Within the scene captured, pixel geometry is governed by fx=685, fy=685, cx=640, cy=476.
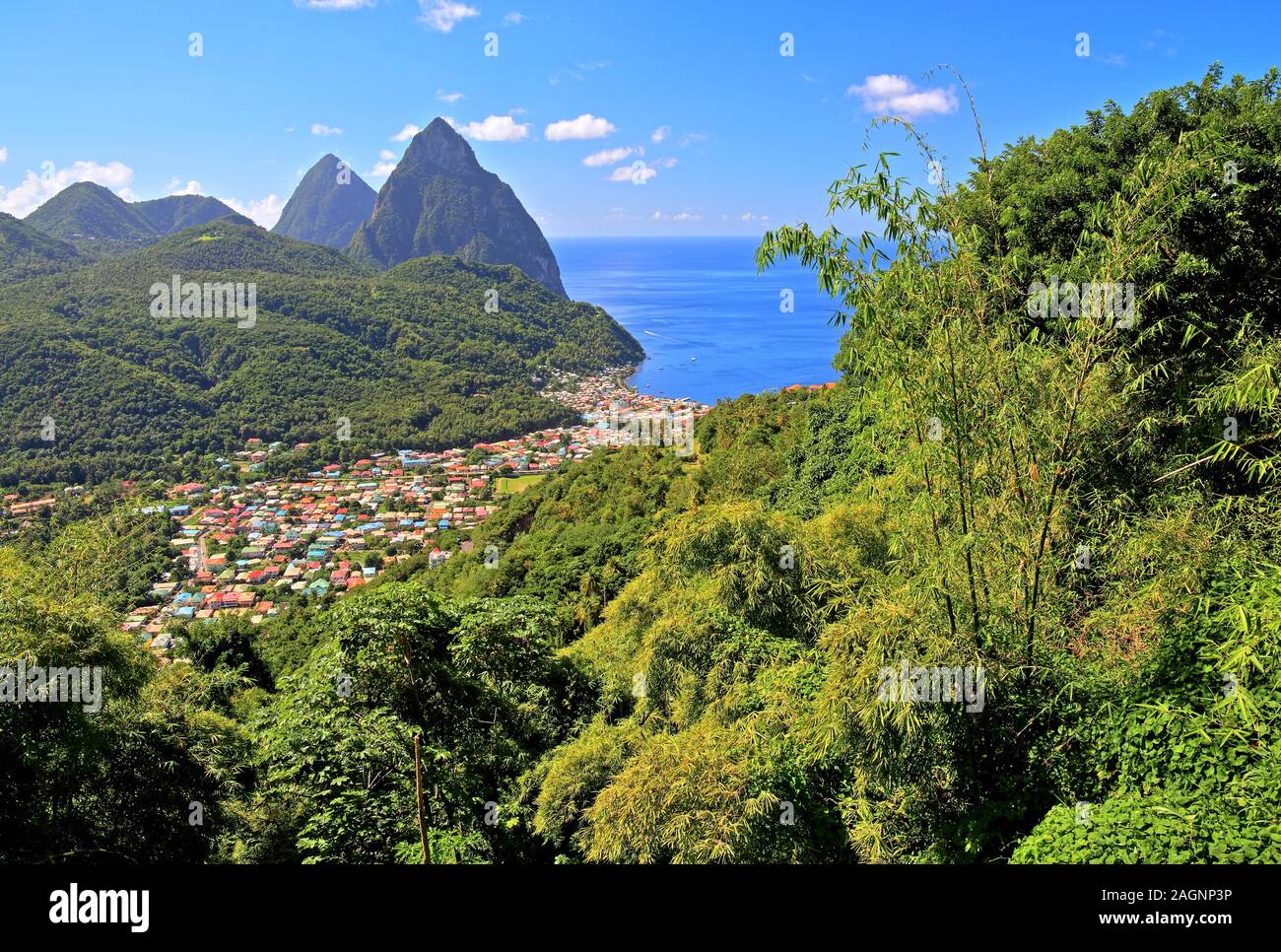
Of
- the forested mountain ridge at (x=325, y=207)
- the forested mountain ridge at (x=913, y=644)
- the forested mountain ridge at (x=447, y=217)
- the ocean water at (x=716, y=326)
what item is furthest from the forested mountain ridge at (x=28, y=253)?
the forested mountain ridge at (x=913, y=644)

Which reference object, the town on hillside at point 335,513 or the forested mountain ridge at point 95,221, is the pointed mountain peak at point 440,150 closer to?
the forested mountain ridge at point 95,221

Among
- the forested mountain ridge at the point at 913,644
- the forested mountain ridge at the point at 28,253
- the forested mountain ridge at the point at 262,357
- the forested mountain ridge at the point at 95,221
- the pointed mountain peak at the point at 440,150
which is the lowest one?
the forested mountain ridge at the point at 913,644

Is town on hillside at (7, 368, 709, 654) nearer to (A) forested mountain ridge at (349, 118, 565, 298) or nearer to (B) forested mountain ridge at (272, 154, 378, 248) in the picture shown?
(A) forested mountain ridge at (349, 118, 565, 298)

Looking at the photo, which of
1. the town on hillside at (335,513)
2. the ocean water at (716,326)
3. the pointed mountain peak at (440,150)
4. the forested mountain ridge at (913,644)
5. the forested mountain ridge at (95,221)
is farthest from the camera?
the pointed mountain peak at (440,150)

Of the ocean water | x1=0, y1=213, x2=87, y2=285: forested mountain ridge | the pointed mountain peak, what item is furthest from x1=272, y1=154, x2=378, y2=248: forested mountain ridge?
x1=0, y1=213, x2=87, y2=285: forested mountain ridge

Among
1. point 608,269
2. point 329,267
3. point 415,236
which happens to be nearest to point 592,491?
point 329,267

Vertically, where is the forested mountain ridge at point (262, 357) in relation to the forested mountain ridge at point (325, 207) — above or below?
below
